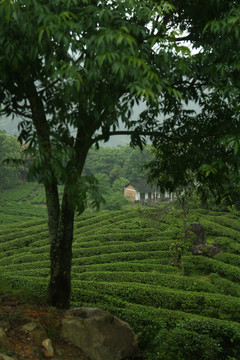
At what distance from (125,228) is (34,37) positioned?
20.9 m

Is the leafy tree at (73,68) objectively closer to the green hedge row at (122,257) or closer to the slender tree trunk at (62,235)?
the slender tree trunk at (62,235)

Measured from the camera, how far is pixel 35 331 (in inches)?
219

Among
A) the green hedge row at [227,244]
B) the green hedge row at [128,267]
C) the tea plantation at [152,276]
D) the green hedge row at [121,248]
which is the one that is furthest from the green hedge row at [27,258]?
the green hedge row at [227,244]

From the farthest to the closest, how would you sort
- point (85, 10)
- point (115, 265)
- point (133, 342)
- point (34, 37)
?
point (115, 265) < point (133, 342) < point (85, 10) < point (34, 37)

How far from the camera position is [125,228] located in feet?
80.7

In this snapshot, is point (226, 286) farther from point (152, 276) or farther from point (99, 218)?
point (99, 218)

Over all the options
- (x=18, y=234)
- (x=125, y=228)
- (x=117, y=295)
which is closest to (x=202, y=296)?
(x=117, y=295)

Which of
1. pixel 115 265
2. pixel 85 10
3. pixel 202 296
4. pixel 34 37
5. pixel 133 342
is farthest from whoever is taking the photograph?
pixel 115 265

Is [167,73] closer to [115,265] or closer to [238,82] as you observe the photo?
[238,82]

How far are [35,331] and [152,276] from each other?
10.6 meters

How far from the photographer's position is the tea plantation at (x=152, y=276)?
8020 millimetres

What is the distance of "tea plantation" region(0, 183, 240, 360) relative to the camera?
8.02 m

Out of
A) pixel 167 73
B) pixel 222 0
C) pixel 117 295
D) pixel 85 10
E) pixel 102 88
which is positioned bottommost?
pixel 117 295

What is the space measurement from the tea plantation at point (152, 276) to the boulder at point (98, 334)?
0.81 metres
